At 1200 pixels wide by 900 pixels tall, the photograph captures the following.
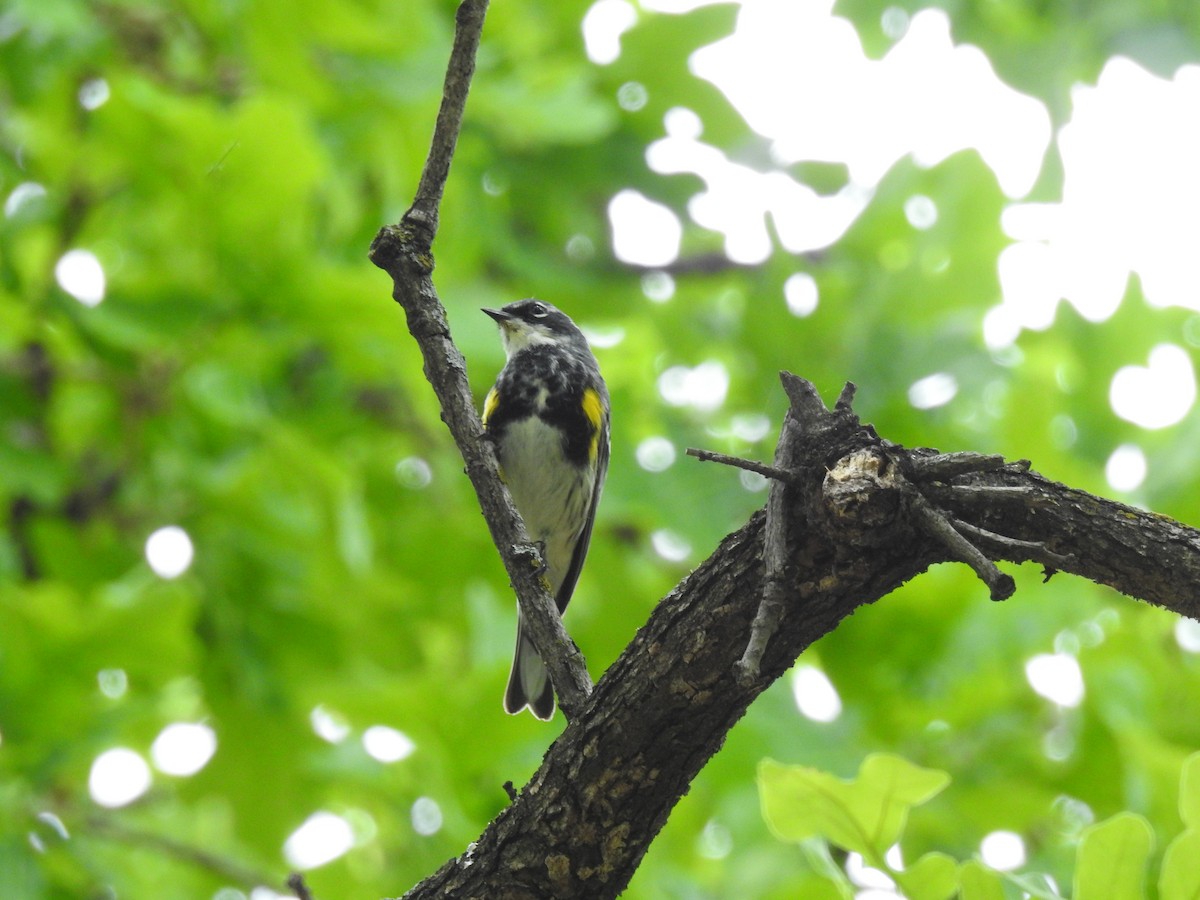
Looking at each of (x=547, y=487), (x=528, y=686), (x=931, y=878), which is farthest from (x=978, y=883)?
(x=547, y=487)

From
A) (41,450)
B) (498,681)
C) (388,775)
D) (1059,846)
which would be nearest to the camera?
(1059,846)

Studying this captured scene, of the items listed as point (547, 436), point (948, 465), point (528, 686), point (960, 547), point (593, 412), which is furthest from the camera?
point (593, 412)

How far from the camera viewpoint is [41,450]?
5.36 metres

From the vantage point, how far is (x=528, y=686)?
4566mm

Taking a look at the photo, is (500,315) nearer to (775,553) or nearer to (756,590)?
(756,590)

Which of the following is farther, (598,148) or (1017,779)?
(598,148)

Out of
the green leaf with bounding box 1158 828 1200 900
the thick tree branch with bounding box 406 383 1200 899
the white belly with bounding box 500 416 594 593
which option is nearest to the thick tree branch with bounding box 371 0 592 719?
the thick tree branch with bounding box 406 383 1200 899

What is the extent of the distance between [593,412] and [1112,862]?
341cm

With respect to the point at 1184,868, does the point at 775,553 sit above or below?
above

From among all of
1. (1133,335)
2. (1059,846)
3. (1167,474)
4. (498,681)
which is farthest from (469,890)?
(1133,335)

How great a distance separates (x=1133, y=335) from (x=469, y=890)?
4.36 m

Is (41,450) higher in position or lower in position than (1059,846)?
higher

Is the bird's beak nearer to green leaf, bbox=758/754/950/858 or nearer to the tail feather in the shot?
the tail feather

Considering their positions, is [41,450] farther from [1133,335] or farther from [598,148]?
[1133,335]
